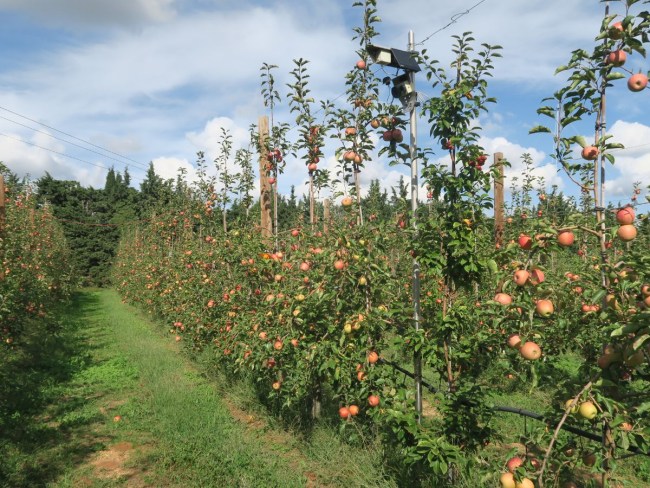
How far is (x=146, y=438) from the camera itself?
507cm

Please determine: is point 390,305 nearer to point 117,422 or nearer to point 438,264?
point 438,264

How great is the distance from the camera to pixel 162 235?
13.2 metres

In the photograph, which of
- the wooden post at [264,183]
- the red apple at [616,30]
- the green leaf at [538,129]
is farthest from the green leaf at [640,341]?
the wooden post at [264,183]

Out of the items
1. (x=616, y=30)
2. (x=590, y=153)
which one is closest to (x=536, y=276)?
(x=590, y=153)

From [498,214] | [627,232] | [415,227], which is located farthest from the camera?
[498,214]

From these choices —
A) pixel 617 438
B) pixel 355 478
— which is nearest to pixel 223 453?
pixel 355 478

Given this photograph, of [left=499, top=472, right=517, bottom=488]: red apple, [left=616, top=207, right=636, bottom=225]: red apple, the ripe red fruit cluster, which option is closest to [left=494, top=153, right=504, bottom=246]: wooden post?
the ripe red fruit cluster

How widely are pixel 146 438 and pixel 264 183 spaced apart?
346 centimetres

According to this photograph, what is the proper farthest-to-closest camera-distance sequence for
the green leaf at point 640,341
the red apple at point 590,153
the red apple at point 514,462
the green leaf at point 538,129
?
the green leaf at point 538,129, the red apple at point 590,153, the red apple at point 514,462, the green leaf at point 640,341

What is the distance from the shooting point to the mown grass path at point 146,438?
407cm

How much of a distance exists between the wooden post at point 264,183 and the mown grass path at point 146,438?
249cm

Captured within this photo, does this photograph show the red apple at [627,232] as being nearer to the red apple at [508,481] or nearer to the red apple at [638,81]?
the red apple at [638,81]

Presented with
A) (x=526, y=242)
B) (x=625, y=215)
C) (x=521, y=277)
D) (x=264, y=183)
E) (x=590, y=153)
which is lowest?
(x=521, y=277)

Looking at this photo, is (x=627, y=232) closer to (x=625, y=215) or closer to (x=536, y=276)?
(x=625, y=215)
